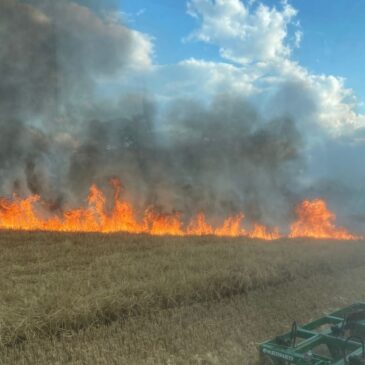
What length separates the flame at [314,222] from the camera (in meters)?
32.1

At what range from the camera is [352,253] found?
1814 cm

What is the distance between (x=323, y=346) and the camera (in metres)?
7.17

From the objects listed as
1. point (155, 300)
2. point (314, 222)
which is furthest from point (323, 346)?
point (314, 222)

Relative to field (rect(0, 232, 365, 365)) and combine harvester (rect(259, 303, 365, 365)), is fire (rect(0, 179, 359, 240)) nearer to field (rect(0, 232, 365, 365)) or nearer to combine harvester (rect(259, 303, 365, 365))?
field (rect(0, 232, 365, 365))

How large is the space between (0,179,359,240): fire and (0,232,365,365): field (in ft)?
27.4

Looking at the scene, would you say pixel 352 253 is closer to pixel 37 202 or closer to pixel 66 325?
pixel 66 325

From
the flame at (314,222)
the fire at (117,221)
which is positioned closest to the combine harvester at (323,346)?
the fire at (117,221)

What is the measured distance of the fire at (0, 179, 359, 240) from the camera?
925 inches

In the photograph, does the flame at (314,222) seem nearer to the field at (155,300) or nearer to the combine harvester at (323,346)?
the field at (155,300)

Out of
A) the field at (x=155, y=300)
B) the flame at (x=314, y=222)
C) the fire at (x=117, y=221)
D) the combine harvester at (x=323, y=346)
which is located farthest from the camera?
the flame at (x=314, y=222)

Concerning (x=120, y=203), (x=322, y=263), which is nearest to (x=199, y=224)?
(x=120, y=203)

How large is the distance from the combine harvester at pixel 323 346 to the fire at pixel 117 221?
15.6 metres

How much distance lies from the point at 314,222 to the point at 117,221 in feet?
51.2

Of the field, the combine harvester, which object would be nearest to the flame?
the field
